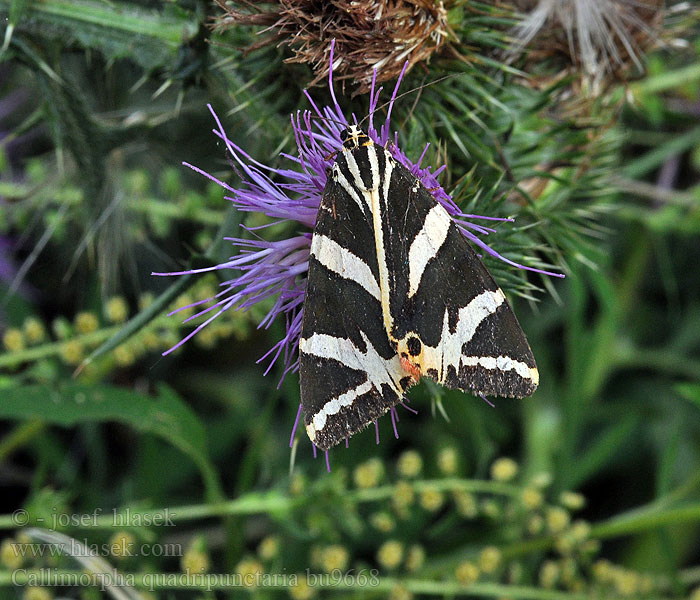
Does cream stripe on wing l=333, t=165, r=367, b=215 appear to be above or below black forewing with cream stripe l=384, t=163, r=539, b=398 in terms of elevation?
above

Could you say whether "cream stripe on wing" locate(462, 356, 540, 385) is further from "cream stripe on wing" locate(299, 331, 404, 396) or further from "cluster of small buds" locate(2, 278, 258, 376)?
"cluster of small buds" locate(2, 278, 258, 376)

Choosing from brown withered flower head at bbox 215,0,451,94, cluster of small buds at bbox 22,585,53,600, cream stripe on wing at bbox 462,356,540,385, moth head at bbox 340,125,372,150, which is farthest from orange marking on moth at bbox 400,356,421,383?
cluster of small buds at bbox 22,585,53,600

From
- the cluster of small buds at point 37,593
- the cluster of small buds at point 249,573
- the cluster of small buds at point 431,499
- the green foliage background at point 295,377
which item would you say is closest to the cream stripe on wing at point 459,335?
the green foliage background at point 295,377

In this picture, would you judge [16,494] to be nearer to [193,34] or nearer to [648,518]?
[193,34]

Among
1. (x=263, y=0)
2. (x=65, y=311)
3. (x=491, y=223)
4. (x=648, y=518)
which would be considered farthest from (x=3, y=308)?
(x=648, y=518)

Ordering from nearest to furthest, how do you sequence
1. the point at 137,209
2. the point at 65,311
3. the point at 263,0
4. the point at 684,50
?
the point at 263,0 < the point at 137,209 < the point at 684,50 < the point at 65,311

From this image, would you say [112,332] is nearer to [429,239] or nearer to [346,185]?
[346,185]

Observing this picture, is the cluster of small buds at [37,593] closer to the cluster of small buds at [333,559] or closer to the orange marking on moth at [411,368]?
the cluster of small buds at [333,559]
